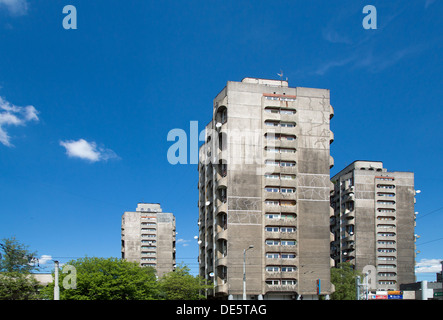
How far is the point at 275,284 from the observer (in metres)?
76.8

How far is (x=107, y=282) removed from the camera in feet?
238

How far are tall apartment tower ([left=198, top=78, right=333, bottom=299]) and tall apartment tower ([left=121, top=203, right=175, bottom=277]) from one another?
9510 centimetres

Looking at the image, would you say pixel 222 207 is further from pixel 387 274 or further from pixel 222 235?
pixel 387 274

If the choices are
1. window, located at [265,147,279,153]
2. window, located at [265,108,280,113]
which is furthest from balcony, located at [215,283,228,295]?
window, located at [265,108,280,113]

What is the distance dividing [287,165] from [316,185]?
585cm

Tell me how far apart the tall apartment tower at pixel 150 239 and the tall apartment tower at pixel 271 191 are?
95.1m

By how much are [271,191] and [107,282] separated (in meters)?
29.0

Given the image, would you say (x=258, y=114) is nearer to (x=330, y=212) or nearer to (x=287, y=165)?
(x=287, y=165)

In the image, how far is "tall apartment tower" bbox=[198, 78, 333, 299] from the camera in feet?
252

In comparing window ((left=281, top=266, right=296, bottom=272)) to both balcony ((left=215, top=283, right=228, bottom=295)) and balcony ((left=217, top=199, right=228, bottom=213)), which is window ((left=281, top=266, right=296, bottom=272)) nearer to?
balcony ((left=215, top=283, right=228, bottom=295))

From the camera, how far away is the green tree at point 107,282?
71438 mm

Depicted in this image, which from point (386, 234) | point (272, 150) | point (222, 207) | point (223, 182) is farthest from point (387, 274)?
point (223, 182)

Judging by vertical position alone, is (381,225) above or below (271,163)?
below
